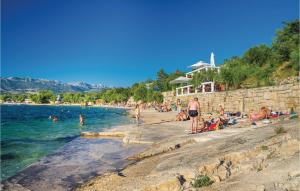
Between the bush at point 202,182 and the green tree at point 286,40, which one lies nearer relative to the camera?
the bush at point 202,182

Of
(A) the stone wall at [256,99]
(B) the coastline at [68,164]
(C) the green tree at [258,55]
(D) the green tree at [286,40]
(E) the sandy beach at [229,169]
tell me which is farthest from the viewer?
(C) the green tree at [258,55]

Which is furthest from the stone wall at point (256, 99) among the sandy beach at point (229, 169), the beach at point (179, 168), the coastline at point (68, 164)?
the coastline at point (68, 164)

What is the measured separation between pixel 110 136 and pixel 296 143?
1233cm

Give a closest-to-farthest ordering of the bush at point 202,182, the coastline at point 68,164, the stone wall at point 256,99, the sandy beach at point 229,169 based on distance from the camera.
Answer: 1. the sandy beach at point 229,169
2. the bush at point 202,182
3. the coastline at point 68,164
4. the stone wall at point 256,99

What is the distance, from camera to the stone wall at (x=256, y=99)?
1967 cm

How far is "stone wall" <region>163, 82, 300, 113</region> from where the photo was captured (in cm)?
1967

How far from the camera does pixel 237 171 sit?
267 inches

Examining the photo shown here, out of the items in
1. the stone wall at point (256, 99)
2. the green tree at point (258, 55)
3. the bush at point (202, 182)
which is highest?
the green tree at point (258, 55)

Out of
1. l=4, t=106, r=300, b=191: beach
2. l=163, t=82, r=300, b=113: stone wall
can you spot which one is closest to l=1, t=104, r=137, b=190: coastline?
l=4, t=106, r=300, b=191: beach

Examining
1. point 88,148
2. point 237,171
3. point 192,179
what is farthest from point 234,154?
point 88,148

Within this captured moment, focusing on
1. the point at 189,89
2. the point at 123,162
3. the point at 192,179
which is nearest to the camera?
the point at 192,179

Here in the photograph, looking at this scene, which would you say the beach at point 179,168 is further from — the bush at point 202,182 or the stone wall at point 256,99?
the stone wall at point 256,99

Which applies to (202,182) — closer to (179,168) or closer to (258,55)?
(179,168)

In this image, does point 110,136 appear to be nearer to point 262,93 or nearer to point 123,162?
point 123,162
